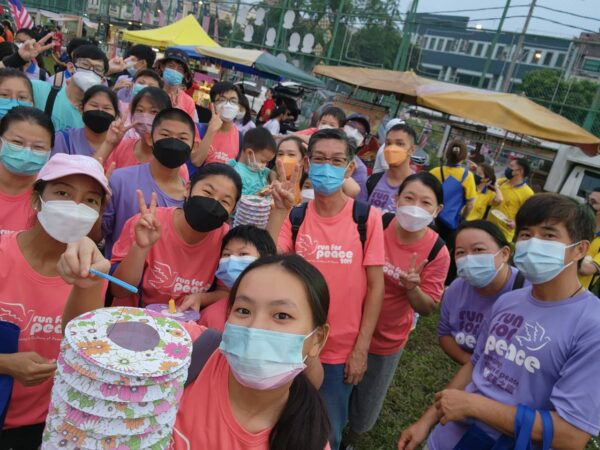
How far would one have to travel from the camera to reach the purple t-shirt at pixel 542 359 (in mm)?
1709

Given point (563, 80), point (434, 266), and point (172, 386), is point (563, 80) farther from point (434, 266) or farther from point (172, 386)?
point (172, 386)

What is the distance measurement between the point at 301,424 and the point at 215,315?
843mm

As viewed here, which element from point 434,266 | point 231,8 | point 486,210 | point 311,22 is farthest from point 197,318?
point 231,8

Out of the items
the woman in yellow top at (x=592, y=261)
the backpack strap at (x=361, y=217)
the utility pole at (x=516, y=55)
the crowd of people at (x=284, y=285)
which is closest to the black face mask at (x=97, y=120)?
the crowd of people at (x=284, y=285)

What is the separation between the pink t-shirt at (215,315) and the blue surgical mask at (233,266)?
121 millimetres

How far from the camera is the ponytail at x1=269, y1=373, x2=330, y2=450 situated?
4.63ft

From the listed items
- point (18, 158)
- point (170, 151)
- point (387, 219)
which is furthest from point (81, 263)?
point (387, 219)

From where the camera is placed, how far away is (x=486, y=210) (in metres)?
6.61

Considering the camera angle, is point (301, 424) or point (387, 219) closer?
point (301, 424)

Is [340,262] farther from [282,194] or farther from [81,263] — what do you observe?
[81,263]

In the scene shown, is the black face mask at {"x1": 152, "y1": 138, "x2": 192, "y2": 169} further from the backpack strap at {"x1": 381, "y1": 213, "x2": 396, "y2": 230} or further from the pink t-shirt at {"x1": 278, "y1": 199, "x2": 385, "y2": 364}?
the backpack strap at {"x1": 381, "y1": 213, "x2": 396, "y2": 230}

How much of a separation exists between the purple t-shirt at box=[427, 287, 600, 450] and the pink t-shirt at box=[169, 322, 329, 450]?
45.6 inches

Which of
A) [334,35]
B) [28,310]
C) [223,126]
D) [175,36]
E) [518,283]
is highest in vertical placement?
[334,35]

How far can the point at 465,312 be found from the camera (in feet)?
8.60
